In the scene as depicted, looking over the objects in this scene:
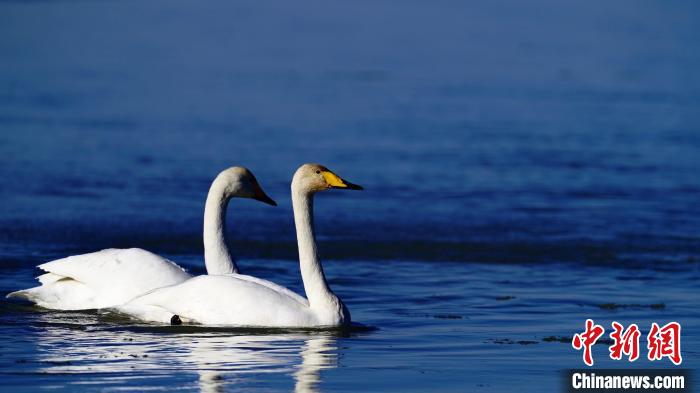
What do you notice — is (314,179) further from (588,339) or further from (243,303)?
(588,339)

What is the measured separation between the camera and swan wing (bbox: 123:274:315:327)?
33.9 feet

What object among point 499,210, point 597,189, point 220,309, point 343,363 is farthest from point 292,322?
point 597,189

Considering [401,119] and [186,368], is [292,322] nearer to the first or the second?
[186,368]

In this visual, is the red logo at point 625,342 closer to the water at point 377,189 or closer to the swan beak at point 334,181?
the water at point 377,189

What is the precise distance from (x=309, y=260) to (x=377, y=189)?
7735 millimetres

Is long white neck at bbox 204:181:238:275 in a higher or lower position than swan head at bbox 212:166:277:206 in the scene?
lower

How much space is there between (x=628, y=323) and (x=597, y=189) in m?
8.01

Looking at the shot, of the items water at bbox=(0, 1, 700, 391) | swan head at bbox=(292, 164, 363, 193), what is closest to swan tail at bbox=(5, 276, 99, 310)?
water at bbox=(0, 1, 700, 391)

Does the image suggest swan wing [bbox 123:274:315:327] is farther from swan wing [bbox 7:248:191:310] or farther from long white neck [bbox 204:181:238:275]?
long white neck [bbox 204:181:238:275]

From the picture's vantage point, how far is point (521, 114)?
84.6ft

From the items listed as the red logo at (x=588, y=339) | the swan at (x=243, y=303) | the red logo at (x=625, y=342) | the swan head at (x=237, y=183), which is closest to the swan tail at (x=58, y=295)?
the swan at (x=243, y=303)

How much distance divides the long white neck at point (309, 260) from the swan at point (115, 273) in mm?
982

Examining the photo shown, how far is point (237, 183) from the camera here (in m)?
11.8

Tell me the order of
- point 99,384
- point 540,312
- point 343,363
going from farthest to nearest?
1. point 540,312
2. point 343,363
3. point 99,384
